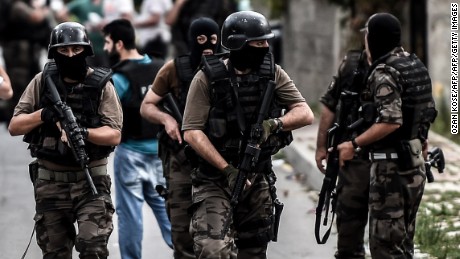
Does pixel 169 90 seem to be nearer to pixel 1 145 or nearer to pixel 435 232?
pixel 435 232

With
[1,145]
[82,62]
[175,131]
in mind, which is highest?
[82,62]

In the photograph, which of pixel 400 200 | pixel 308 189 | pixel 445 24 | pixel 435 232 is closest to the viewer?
pixel 400 200

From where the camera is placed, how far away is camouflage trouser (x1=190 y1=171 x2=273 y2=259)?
7.53 meters

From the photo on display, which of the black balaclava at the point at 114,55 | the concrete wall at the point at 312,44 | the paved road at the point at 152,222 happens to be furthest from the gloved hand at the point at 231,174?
the concrete wall at the point at 312,44

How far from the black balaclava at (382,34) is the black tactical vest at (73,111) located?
66.4 inches

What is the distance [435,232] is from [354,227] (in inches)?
52.5

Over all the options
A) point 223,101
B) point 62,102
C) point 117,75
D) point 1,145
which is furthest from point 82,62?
point 1,145

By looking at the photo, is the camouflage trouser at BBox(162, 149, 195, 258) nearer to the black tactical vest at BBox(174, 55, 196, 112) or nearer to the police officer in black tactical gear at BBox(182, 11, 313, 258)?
the black tactical vest at BBox(174, 55, 196, 112)

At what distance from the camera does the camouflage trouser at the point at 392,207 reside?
27.0 feet

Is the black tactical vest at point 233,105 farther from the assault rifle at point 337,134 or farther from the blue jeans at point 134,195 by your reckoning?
the blue jeans at point 134,195

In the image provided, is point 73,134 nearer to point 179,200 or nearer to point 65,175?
point 65,175

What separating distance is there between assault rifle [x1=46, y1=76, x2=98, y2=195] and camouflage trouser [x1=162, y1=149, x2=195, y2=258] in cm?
110

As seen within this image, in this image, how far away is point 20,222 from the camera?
11.6 m

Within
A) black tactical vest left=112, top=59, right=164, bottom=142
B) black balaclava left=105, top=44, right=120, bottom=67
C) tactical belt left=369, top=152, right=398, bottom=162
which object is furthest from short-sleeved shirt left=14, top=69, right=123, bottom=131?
black balaclava left=105, top=44, right=120, bottom=67
